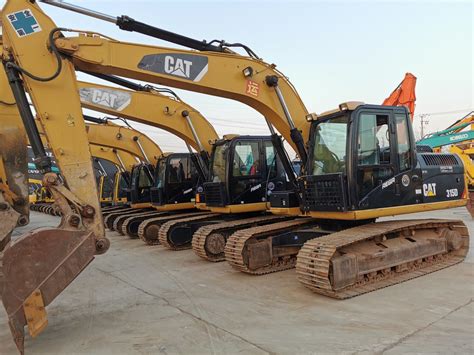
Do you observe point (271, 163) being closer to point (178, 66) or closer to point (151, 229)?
point (178, 66)

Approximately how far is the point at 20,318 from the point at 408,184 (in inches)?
210

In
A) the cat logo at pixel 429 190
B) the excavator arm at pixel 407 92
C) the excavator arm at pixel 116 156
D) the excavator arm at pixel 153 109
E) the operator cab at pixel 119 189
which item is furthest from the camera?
the operator cab at pixel 119 189

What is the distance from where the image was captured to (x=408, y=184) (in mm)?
6098

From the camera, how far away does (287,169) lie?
23.6 feet

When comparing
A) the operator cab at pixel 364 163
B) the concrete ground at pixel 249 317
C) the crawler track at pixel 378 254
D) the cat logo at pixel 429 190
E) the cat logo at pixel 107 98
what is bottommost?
the concrete ground at pixel 249 317

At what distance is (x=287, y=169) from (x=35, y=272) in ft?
15.1

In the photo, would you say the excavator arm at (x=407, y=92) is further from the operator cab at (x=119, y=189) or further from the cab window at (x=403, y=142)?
the operator cab at (x=119, y=189)

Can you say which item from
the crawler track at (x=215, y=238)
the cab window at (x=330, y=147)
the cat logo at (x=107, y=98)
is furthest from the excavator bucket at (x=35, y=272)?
the cat logo at (x=107, y=98)

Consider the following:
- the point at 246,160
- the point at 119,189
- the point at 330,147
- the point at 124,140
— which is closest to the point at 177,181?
the point at 246,160

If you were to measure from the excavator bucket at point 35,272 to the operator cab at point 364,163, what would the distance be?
3.48 meters

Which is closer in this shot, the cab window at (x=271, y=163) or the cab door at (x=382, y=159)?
the cab door at (x=382, y=159)

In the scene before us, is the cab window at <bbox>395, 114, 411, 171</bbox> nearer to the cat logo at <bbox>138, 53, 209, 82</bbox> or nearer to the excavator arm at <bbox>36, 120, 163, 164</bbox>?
the cat logo at <bbox>138, 53, 209, 82</bbox>

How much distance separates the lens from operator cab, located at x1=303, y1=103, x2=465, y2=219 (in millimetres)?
5648

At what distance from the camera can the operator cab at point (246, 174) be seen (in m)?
8.30
